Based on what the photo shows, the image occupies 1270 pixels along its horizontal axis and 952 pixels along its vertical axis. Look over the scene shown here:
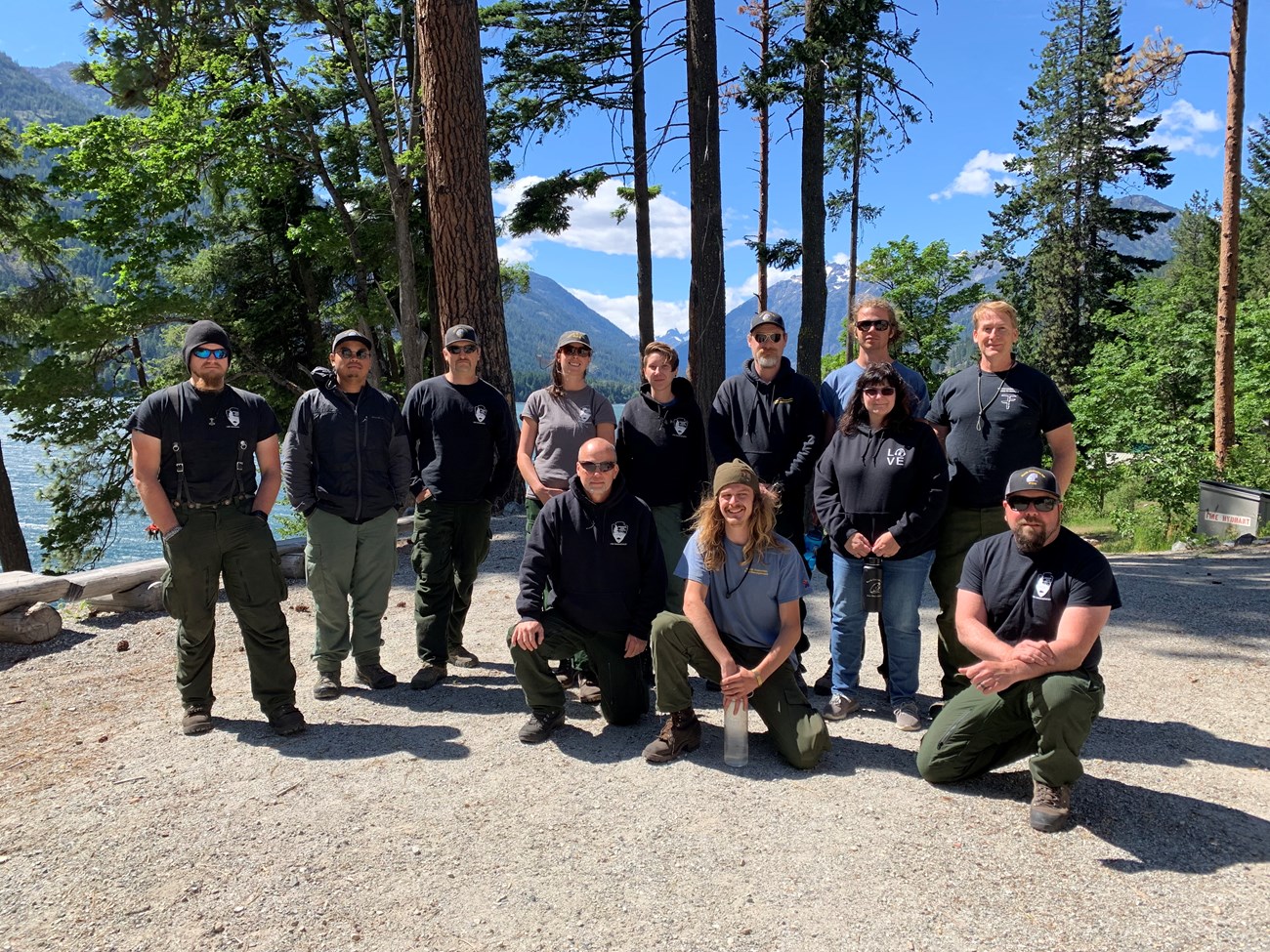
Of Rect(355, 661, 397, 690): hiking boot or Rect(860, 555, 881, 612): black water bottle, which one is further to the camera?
Rect(355, 661, 397, 690): hiking boot

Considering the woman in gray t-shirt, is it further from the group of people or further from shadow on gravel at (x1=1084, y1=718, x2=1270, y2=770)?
shadow on gravel at (x1=1084, y1=718, x2=1270, y2=770)

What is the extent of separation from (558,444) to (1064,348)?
3013 centimetres

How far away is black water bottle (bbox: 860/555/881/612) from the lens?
4.09 metres

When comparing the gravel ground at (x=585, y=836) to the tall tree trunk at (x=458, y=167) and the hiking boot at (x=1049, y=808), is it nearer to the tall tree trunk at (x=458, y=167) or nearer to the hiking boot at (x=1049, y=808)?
the hiking boot at (x=1049, y=808)

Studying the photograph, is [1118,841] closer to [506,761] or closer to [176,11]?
[506,761]

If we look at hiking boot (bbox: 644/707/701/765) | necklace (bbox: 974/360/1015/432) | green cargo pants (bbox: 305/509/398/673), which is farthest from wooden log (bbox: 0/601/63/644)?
necklace (bbox: 974/360/1015/432)

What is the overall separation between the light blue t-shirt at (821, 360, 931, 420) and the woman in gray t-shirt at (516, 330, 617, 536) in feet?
4.16

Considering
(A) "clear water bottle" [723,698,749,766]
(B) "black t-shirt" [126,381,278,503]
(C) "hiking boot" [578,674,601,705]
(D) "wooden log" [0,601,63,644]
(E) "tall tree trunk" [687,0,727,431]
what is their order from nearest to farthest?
(A) "clear water bottle" [723,698,749,766] → (B) "black t-shirt" [126,381,278,503] → (C) "hiking boot" [578,674,601,705] → (D) "wooden log" [0,601,63,644] → (E) "tall tree trunk" [687,0,727,431]

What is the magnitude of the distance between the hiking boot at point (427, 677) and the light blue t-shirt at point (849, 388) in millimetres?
2787

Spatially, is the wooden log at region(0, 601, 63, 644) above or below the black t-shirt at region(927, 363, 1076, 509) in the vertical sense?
below

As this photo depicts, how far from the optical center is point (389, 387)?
19.6 metres

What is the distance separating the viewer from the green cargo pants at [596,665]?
4078mm

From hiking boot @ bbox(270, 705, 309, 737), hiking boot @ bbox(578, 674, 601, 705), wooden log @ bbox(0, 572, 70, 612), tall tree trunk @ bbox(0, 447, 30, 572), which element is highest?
wooden log @ bbox(0, 572, 70, 612)

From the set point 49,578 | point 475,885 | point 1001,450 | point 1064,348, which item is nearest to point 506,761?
point 475,885
